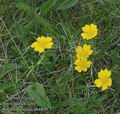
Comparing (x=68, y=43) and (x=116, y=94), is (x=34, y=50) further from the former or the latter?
(x=116, y=94)

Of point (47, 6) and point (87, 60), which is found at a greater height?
point (47, 6)

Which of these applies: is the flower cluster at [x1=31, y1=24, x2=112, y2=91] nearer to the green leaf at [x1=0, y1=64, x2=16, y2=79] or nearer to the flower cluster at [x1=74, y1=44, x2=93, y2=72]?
the flower cluster at [x1=74, y1=44, x2=93, y2=72]

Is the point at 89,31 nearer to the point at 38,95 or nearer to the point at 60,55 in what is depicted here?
the point at 60,55

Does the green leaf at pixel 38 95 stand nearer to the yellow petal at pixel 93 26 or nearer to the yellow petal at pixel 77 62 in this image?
the yellow petal at pixel 77 62

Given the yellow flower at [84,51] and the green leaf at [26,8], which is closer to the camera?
the yellow flower at [84,51]

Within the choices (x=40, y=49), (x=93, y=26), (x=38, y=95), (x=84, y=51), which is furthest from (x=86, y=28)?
(x=38, y=95)

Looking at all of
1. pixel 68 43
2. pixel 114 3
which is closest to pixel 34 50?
pixel 68 43

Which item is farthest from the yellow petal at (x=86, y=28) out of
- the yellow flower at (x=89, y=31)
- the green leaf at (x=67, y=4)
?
the green leaf at (x=67, y=4)
